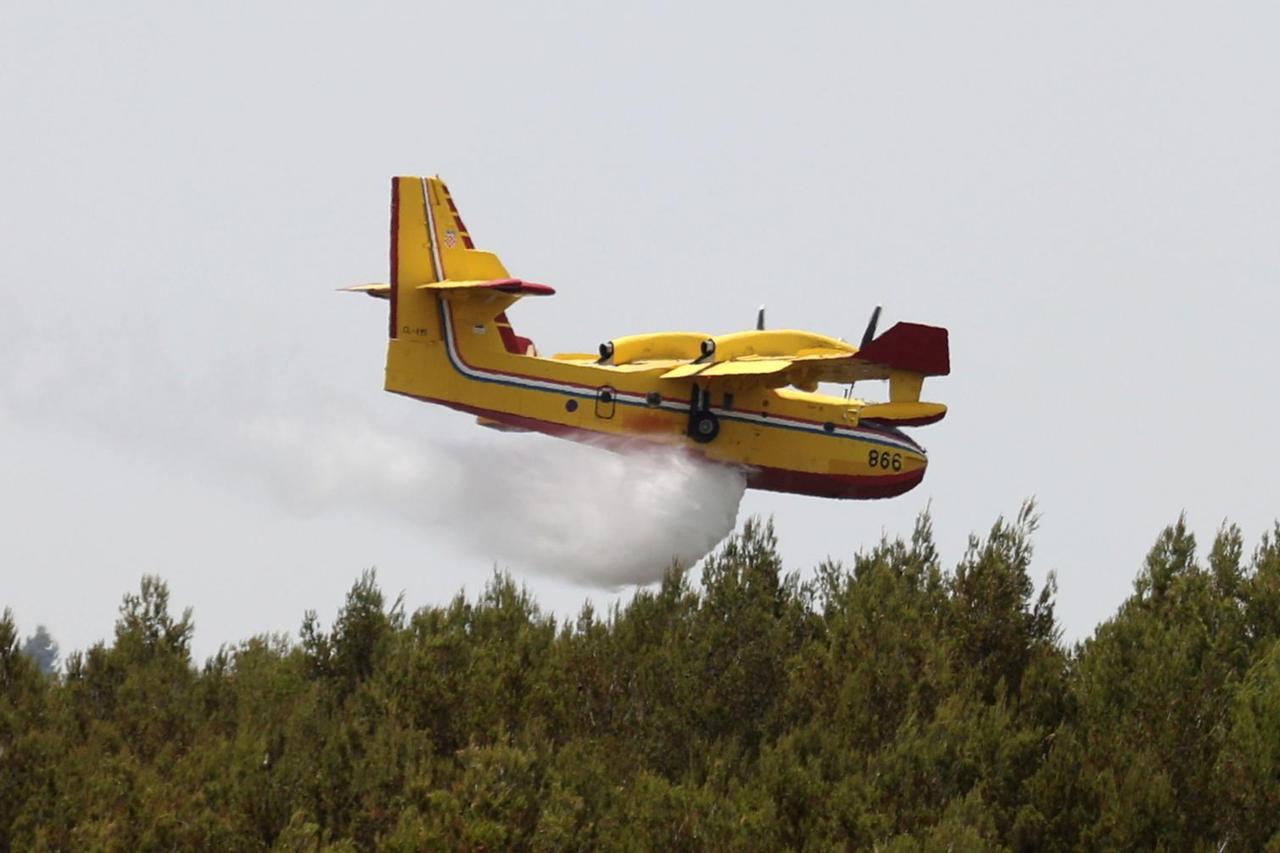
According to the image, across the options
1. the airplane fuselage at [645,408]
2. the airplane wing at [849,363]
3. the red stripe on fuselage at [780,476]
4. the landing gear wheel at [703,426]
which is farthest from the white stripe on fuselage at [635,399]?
the airplane wing at [849,363]

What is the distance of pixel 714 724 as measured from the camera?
4553cm

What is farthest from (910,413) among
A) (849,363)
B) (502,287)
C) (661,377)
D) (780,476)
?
(502,287)

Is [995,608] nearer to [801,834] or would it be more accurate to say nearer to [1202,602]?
[1202,602]

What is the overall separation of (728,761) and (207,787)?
846 centimetres

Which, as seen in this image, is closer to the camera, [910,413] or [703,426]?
[910,413]

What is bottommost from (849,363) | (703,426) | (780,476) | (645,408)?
(780,476)

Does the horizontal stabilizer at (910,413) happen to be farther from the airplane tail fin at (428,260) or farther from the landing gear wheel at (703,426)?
the airplane tail fin at (428,260)

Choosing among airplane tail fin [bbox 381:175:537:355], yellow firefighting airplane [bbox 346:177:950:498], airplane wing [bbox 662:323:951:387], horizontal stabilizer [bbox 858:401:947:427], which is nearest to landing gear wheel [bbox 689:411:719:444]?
yellow firefighting airplane [bbox 346:177:950:498]

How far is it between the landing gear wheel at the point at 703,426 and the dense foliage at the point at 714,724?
3.17m

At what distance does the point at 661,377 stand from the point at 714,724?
615 centimetres

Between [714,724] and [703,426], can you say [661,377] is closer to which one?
[703,426]

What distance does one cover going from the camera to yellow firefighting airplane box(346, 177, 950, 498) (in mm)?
45062

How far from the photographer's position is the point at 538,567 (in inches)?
A: 1893

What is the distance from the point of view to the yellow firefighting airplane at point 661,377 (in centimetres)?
4506
